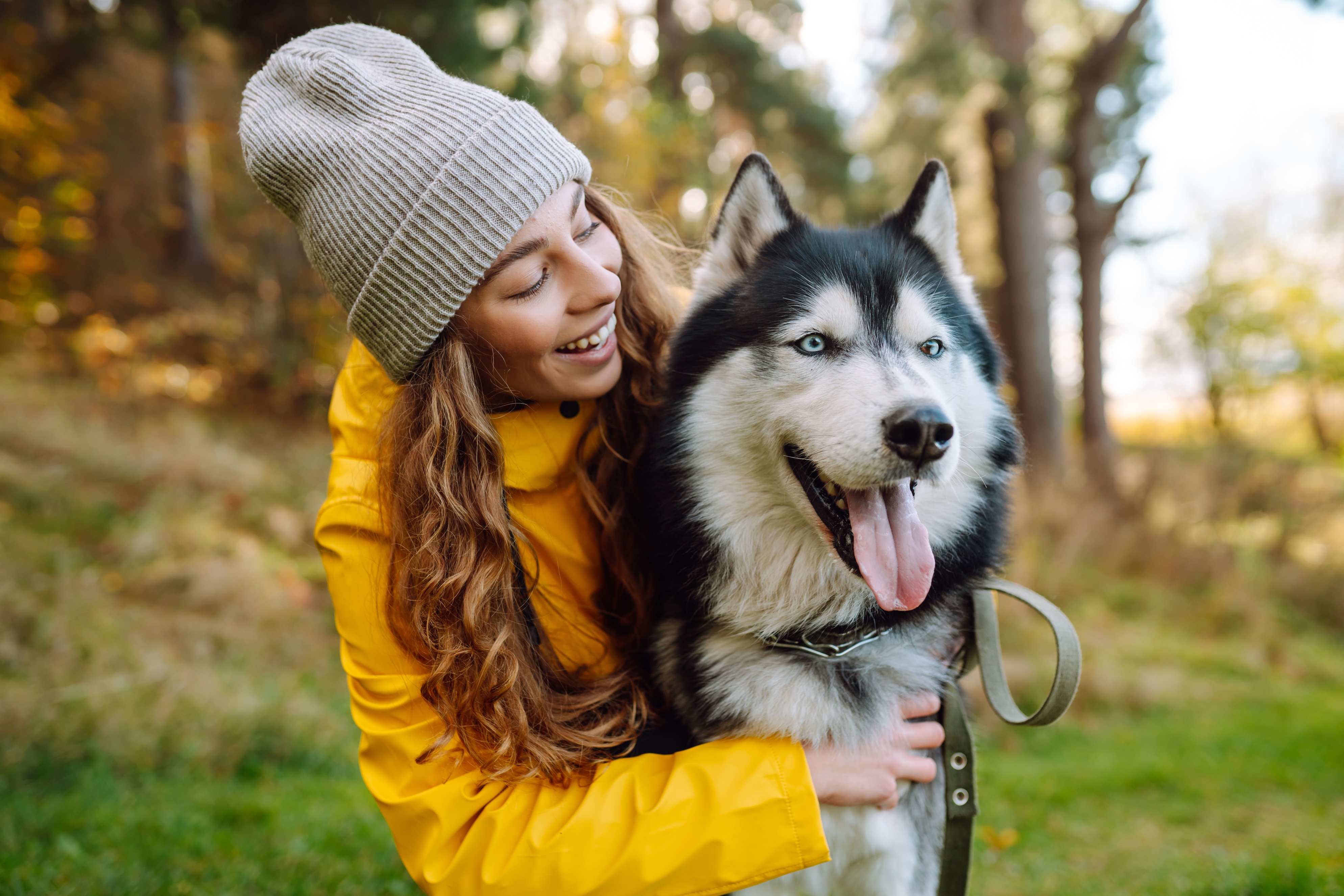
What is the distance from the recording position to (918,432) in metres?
1.57

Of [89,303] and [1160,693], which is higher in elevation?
[1160,693]

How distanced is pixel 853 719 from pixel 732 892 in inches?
19.9

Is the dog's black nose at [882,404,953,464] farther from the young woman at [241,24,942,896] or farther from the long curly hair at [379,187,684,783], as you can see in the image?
the long curly hair at [379,187,684,783]

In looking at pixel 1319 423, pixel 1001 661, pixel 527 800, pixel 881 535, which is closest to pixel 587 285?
pixel 881 535

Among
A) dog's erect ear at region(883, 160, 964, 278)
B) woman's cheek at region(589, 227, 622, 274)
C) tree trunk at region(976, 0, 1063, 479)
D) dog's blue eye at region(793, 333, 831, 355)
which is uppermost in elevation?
tree trunk at region(976, 0, 1063, 479)

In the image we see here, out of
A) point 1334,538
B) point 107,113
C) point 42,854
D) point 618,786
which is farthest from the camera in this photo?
point 107,113

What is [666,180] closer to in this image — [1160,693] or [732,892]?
[1160,693]

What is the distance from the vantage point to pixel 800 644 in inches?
76.3

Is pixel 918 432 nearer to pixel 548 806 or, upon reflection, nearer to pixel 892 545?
pixel 892 545

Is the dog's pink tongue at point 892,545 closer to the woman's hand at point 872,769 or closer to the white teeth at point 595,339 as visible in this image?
the woman's hand at point 872,769

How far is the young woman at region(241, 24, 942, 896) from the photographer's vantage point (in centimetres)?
167

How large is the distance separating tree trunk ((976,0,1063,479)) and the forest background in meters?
0.05

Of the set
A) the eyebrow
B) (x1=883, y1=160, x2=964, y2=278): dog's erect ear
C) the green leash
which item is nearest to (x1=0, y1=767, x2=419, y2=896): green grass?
the green leash

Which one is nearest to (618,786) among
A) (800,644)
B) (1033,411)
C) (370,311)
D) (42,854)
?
(800,644)
